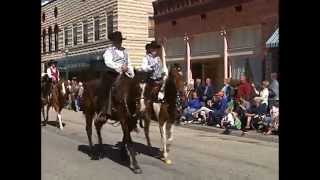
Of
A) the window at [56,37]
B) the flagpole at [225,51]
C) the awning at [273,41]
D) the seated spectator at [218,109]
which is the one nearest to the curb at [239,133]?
the seated spectator at [218,109]

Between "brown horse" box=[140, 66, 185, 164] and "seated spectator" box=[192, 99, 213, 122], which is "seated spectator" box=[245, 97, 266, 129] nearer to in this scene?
"seated spectator" box=[192, 99, 213, 122]

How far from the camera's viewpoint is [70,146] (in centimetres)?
1153

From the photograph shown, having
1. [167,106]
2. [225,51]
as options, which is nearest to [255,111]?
[167,106]

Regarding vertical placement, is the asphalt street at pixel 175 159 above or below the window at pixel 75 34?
below

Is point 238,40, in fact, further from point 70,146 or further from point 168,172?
point 168,172

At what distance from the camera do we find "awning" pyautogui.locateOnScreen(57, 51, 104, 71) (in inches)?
1201

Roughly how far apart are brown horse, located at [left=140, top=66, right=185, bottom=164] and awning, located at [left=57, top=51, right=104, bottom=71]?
20.1 metres

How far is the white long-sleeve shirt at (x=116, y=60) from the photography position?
9258 millimetres

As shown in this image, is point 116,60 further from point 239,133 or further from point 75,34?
point 75,34

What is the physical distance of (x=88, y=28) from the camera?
3228cm

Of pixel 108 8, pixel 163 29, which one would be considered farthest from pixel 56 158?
pixel 108 8

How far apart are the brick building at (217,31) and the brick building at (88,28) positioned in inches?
66.8

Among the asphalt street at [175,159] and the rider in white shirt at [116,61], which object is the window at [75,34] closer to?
the asphalt street at [175,159]

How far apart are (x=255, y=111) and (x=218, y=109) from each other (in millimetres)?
1973
